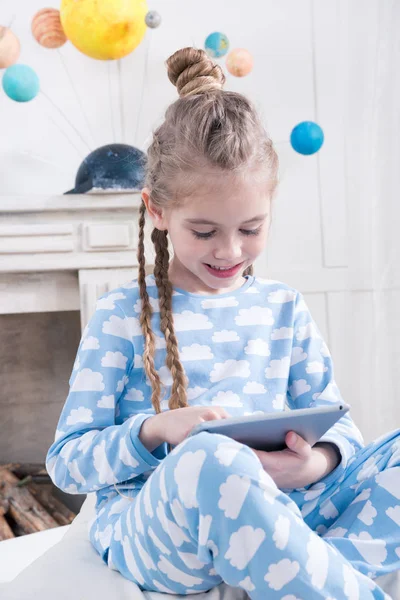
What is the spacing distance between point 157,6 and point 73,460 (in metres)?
1.47

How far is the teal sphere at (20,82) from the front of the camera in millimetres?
1807

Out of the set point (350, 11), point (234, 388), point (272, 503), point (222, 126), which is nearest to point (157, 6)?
point (350, 11)

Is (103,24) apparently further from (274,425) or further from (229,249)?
(274,425)

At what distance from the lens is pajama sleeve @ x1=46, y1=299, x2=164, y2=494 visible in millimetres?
970

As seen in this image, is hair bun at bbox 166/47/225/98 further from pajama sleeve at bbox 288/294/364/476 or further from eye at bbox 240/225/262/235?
pajama sleeve at bbox 288/294/364/476

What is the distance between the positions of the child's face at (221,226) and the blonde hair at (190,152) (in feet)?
0.07

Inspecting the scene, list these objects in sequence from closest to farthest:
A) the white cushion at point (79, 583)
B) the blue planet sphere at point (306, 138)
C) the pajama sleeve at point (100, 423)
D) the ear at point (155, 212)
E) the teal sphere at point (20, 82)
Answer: the white cushion at point (79, 583)
the pajama sleeve at point (100, 423)
the ear at point (155, 212)
the teal sphere at point (20, 82)
the blue planet sphere at point (306, 138)

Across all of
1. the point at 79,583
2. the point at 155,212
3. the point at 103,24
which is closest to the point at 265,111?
the point at 103,24

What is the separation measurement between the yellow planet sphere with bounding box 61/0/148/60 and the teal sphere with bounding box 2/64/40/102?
0.13 m

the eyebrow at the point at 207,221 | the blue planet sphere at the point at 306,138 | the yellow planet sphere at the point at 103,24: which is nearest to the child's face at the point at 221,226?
the eyebrow at the point at 207,221

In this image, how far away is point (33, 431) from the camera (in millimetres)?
2170

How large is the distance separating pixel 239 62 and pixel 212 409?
1.33m

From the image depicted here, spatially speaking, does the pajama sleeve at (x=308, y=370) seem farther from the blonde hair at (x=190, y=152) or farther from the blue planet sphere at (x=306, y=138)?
the blue planet sphere at (x=306, y=138)

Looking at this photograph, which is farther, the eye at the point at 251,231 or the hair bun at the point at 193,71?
the hair bun at the point at 193,71
